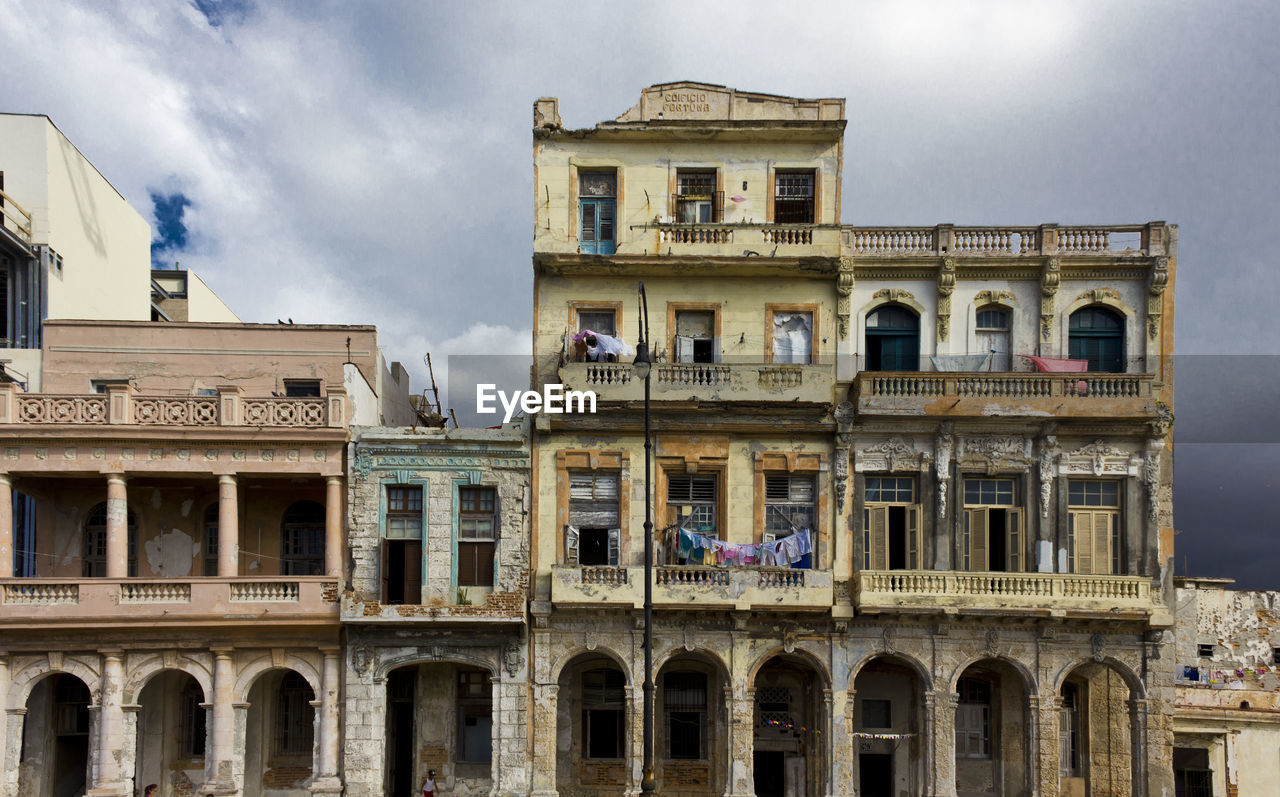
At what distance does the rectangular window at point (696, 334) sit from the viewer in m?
24.8

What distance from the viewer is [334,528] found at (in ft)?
75.1

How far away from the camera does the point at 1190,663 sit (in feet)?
87.2

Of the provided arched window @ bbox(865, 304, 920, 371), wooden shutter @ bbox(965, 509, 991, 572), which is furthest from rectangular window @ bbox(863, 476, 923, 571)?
arched window @ bbox(865, 304, 920, 371)

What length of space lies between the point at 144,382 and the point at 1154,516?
26.5 meters

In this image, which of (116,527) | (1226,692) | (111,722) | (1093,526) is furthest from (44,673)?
(1226,692)

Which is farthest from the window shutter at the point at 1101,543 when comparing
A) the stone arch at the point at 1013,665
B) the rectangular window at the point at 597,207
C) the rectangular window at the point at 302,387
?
the rectangular window at the point at 302,387

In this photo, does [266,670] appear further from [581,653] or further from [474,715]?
[581,653]

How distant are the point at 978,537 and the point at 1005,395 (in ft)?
12.4

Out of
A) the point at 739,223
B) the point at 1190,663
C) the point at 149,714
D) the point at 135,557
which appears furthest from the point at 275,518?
the point at 1190,663

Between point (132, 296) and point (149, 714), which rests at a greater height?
point (132, 296)

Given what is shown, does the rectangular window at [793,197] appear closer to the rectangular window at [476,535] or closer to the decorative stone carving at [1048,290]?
the decorative stone carving at [1048,290]

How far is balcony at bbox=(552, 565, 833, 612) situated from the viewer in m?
22.6

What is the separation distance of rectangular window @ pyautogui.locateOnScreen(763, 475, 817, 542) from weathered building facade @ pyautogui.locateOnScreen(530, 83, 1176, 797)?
0.06 metres

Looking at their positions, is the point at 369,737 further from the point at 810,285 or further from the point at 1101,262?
the point at 1101,262
